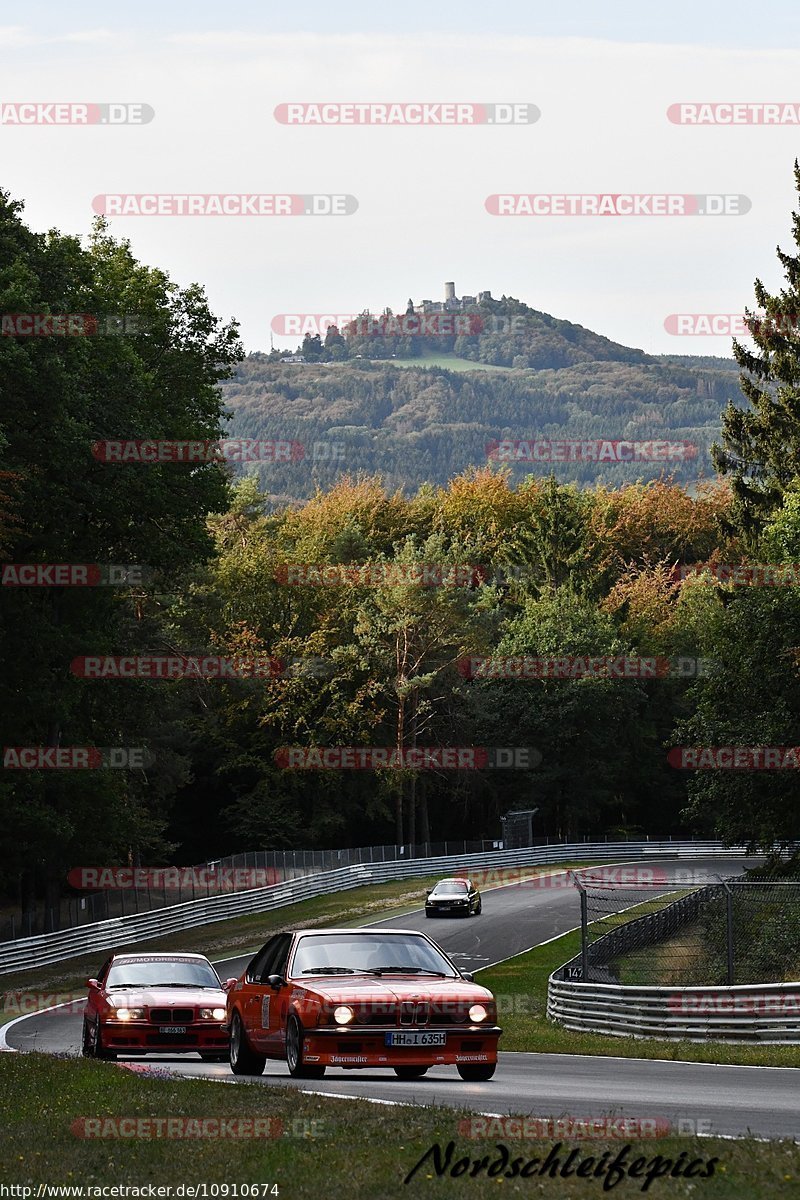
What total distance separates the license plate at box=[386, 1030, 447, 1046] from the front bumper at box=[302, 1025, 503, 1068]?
1.1 inches

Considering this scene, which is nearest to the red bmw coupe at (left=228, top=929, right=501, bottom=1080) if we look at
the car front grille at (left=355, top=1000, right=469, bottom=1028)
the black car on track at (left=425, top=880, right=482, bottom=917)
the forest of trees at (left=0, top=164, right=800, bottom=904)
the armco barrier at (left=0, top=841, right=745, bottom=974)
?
the car front grille at (left=355, top=1000, right=469, bottom=1028)

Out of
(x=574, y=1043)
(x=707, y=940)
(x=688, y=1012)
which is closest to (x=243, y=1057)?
(x=574, y=1043)

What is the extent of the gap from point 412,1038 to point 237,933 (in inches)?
1516

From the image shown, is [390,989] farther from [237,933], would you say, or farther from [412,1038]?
[237,933]

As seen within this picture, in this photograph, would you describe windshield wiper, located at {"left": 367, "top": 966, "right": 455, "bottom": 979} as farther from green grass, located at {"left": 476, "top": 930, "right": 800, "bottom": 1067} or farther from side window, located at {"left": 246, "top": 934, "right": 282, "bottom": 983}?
green grass, located at {"left": 476, "top": 930, "right": 800, "bottom": 1067}

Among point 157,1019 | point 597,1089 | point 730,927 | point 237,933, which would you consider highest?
point 597,1089

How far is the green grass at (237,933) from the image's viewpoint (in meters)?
38.6

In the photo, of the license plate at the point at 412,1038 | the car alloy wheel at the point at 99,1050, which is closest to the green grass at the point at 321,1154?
the license plate at the point at 412,1038

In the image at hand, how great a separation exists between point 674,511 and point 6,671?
7397 cm

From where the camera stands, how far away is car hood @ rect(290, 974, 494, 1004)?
48.0 feet

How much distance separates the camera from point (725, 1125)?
1098 cm

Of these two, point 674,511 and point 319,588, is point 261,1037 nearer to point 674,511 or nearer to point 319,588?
point 319,588

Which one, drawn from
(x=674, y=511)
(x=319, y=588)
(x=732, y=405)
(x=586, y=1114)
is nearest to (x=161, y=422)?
(x=732, y=405)

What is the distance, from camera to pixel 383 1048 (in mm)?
14578
